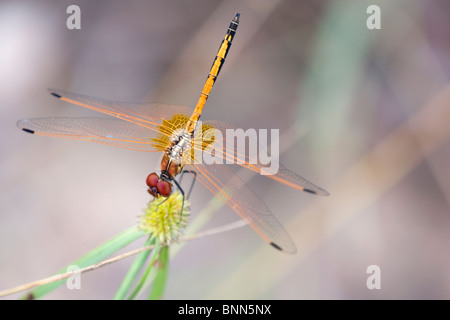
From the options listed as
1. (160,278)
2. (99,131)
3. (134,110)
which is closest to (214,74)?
(134,110)

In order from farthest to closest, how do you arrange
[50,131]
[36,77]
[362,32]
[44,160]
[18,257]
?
[362,32]
[36,77]
[44,160]
[18,257]
[50,131]

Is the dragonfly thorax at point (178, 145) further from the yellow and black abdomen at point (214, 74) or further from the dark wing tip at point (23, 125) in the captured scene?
the dark wing tip at point (23, 125)

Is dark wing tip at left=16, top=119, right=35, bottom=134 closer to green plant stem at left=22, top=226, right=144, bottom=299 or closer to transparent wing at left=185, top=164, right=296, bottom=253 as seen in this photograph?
green plant stem at left=22, top=226, right=144, bottom=299

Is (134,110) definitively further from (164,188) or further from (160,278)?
(160,278)

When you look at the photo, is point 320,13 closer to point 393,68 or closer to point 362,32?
point 362,32

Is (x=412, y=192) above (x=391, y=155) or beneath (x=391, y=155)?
beneath

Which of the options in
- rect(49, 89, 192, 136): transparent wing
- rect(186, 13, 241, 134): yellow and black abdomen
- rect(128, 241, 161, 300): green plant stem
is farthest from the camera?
rect(186, 13, 241, 134): yellow and black abdomen

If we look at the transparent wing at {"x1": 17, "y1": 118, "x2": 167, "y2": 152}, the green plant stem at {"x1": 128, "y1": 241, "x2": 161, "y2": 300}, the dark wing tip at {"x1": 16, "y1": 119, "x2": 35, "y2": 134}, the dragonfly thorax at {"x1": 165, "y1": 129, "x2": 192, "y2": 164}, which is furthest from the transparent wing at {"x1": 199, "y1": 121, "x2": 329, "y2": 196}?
the dark wing tip at {"x1": 16, "y1": 119, "x2": 35, "y2": 134}
